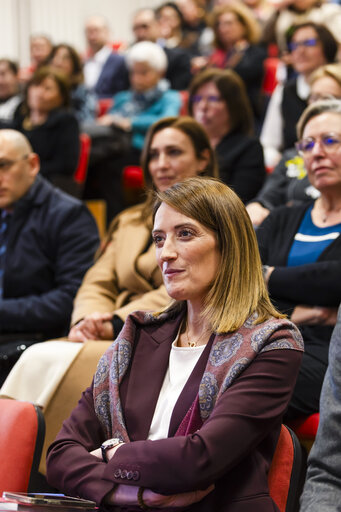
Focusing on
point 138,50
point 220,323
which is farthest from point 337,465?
point 138,50

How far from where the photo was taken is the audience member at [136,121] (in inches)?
215

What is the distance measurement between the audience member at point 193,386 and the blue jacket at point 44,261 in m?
1.26

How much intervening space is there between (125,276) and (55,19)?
7.62 metres

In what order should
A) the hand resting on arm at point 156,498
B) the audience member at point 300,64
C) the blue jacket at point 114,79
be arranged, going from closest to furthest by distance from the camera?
the hand resting on arm at point 156,498 < the audience member at point 300,64 < the blue jacket at point 114,79

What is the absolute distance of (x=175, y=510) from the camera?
1.51 meters

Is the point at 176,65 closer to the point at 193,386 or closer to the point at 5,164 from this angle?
the point at 5,164

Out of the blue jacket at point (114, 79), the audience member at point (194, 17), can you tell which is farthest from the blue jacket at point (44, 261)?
the audience member at point (194, 17)

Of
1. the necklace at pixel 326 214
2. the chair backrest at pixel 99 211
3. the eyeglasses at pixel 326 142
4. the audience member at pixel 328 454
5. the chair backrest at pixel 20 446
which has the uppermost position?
the eyeglasses at pixel 326 142

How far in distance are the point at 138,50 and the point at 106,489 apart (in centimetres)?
456

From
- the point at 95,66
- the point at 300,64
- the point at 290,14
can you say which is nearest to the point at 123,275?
the point at 300,64

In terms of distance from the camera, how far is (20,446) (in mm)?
1729

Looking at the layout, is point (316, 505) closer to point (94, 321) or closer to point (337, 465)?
point (337, 465)

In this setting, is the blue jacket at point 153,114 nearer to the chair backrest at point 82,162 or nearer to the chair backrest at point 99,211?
the chair backrest at point 82,162

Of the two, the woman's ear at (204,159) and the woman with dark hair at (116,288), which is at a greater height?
the woman's ear at (204,159)
